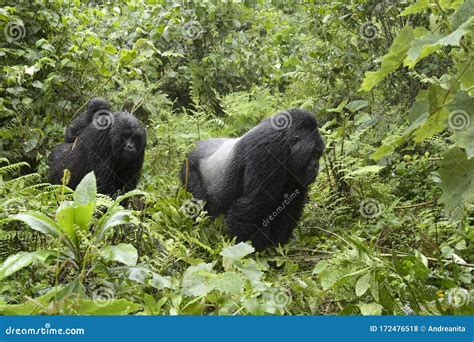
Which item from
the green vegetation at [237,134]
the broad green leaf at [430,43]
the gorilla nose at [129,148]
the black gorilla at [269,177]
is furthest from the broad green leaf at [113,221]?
the gorilla nose at [129,148]

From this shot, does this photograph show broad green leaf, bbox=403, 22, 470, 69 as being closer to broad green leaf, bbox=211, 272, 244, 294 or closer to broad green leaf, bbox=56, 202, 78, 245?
broad green leaf, bbox=211, 272, 244, 294

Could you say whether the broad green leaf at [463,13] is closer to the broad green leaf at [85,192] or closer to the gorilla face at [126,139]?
→ the broad green leaf at [85,192]

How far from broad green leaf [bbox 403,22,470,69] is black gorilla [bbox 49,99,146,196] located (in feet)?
9.30

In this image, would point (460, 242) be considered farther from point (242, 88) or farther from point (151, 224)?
point (242, 88)

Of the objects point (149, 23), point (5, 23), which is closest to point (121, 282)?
point (5, 23)

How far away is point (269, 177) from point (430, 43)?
2.00 metres

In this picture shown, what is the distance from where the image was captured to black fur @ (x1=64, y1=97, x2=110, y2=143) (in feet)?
16.8

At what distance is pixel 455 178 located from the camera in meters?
2.77

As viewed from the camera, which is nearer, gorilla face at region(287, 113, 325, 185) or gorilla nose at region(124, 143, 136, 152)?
gorilla face at region(287, 113, 325, 185)

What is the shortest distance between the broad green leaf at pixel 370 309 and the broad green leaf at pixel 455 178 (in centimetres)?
54

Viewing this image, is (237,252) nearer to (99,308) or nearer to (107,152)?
(99,308)

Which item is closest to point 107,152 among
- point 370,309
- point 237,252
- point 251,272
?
point 237,252

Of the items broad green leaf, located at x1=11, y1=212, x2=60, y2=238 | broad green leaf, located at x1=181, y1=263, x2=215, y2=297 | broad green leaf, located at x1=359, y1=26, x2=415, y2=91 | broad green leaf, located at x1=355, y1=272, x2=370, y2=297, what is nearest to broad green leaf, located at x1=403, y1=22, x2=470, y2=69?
broad green leaf, located at x1=359, y1=26, x2=415, y2=91

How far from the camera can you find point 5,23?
569 centimetres
